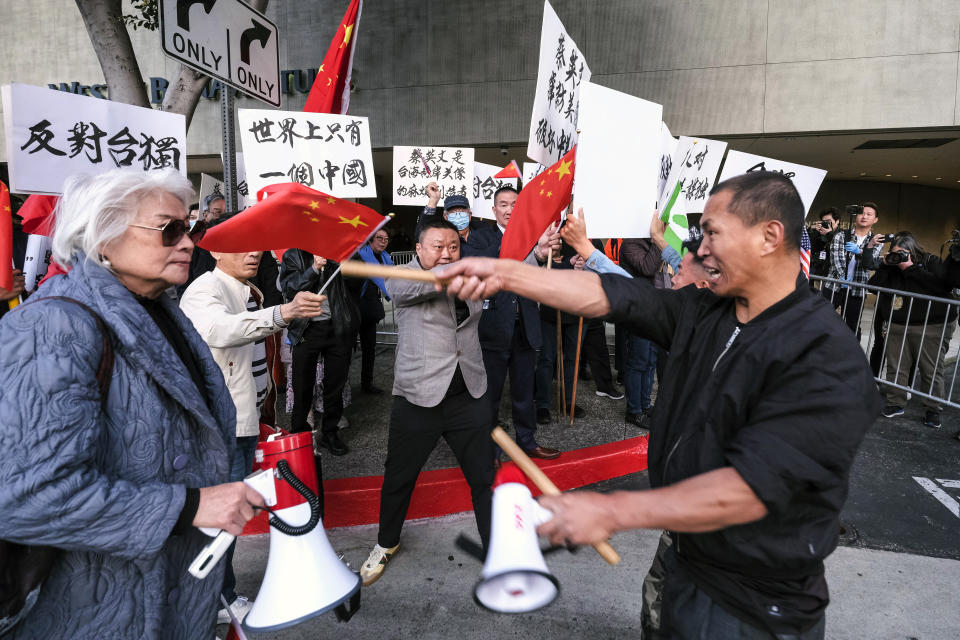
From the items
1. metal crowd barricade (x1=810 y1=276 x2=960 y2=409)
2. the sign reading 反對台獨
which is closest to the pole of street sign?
the sign reading 反對台獨

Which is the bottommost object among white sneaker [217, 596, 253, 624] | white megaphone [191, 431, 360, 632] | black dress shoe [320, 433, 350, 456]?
white sneaker [217, 596, 253, 624]

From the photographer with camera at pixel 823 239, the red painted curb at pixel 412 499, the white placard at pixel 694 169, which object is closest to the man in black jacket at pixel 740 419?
the red painted curb at pixel 412 499

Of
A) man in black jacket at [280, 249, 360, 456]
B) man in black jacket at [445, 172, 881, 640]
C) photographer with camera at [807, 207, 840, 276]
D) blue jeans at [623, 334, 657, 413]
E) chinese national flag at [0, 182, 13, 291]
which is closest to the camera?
man in black jacket at [445, 172, 881, 640]

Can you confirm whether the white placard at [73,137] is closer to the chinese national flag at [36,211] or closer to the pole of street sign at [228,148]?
the pole of street sign at [228,148]

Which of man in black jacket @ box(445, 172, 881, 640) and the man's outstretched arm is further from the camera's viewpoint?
the man's outstretched arm

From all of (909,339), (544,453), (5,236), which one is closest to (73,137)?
(5,236)

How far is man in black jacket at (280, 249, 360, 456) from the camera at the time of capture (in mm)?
4180

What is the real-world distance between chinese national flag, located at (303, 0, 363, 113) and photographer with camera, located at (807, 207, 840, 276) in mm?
7155

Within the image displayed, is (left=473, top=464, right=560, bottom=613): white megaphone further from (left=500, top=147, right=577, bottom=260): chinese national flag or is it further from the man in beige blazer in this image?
(left=500, top=147, right=577, bottom=260): chinese national flag

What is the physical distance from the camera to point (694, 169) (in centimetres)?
472

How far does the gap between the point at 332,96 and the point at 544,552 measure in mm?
3756

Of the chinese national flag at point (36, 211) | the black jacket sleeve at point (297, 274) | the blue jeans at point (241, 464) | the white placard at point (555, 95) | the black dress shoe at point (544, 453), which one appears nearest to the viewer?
the blue jeans at point (241, 464)

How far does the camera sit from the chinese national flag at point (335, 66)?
13.3 ft

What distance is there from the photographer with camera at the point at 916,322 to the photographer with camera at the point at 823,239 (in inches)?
80.4
